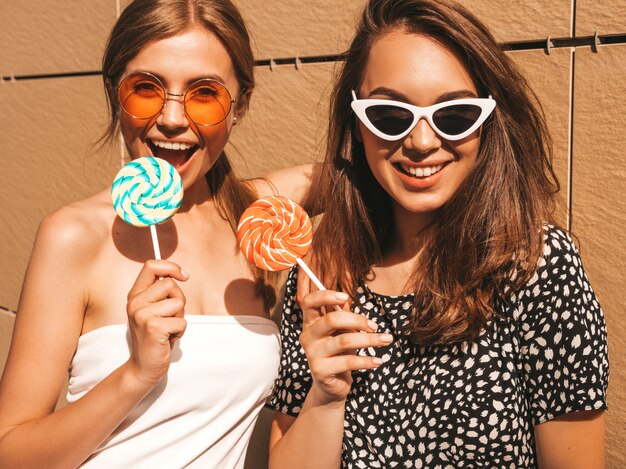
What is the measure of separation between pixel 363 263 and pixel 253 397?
2.23 feet

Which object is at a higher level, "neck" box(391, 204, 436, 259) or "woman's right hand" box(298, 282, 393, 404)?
"neck" box(391, 204, 436, 259)

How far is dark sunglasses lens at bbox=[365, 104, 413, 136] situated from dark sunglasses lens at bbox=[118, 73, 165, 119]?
2.53ft

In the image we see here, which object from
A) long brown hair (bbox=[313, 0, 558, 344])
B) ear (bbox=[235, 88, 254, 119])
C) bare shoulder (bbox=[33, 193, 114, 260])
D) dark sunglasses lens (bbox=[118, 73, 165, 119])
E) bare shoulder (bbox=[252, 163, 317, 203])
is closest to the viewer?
long brown hair (bbox=[313, 0, 558, 344])

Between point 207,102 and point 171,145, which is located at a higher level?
point 207,102

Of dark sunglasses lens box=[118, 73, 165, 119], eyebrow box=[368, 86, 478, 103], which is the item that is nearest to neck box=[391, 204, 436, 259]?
eyebrow box=[368, 86, 478, 103]

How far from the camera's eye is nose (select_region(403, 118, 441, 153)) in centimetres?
216

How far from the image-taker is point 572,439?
213cm

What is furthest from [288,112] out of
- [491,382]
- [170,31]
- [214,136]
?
[491,382]

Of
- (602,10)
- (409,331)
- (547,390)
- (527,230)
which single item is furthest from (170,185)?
(602,10)

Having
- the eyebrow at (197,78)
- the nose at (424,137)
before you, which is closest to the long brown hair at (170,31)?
the eyebrow at (197,78)

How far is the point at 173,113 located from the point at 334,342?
101cm

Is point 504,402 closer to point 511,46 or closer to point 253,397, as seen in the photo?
point 253,397

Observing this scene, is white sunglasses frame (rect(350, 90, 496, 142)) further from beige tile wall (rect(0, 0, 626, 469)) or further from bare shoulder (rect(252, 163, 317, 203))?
bare shoulder (rect(252, 163, 317, 203))

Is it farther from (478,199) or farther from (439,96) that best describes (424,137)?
(478,199)
